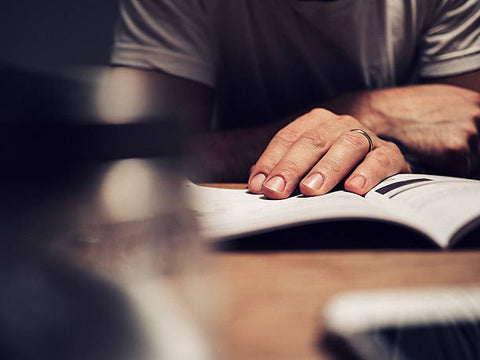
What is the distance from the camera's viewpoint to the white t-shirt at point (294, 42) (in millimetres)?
663

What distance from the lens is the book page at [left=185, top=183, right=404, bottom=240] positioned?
0.22 metres

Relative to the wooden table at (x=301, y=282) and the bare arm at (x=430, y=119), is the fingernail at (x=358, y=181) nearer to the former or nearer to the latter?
the wooden table at (x=301, y=282)

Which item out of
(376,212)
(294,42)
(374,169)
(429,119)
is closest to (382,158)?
(374,169)

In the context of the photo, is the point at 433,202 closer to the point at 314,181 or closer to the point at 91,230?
the point at 314,181

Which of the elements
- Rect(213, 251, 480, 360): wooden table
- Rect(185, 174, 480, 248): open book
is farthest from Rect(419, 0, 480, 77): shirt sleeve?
Rect(213, 251, 480, 360): wooden table

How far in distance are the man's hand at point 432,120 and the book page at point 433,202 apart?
0.21 meters

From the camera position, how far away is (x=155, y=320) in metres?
0.06

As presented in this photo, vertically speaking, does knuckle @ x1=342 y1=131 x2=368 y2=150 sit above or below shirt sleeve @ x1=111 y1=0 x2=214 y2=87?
above

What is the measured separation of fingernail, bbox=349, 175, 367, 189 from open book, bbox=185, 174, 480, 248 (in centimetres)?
1

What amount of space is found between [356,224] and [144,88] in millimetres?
178

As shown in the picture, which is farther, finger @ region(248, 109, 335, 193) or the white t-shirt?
the white t-shirt

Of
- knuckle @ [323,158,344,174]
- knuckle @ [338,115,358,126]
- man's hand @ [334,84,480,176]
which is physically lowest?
man's hand @ [334,84,480,176]

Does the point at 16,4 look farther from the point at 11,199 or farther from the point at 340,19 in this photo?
the point at 11,199

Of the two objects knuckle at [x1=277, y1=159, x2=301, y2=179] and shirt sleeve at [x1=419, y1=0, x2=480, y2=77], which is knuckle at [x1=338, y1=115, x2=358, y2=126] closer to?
knuckle at [x1=277, y1=159, x2=301, y2=179]
